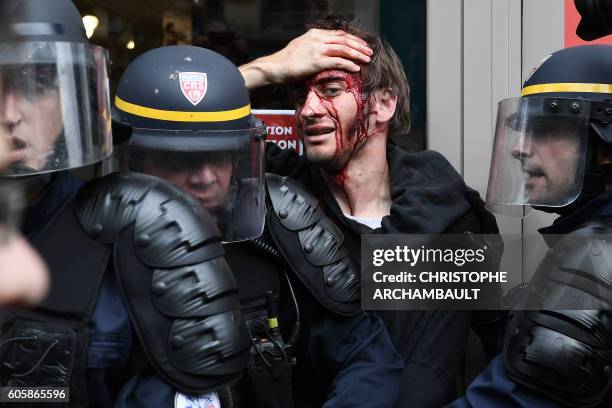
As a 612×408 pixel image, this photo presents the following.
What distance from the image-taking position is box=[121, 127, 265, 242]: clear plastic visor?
250 centimetres

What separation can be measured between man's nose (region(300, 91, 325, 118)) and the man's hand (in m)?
0.08

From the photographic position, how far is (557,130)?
2.81m

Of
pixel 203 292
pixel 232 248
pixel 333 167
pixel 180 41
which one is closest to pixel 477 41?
pixel 333 167

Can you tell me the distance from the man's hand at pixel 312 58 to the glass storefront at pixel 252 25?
1.56 feet

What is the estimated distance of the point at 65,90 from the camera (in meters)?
2.03

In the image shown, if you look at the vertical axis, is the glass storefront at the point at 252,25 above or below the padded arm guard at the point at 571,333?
above

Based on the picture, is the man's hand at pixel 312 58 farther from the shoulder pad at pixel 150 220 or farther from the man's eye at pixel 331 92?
the shoulder pad at pixel 150 220

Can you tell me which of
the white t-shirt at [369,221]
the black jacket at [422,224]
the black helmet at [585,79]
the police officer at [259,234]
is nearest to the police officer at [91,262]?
the police officer at [259,234]

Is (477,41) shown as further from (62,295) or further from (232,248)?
(62,295)

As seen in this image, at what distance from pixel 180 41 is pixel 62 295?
Answer: 6.79 ft

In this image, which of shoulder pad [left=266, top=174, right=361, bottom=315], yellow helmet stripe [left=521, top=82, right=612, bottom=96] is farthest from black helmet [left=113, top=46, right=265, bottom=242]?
yellow helmet stripe [left=521, top=82, right=612, bottom=96]

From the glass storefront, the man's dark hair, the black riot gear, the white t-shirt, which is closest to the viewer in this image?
the black riot gear

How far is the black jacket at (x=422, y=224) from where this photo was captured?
2955 mm

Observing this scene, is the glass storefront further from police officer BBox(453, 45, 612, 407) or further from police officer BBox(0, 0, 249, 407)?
police officer BBox(0, 0, 249, 407)
